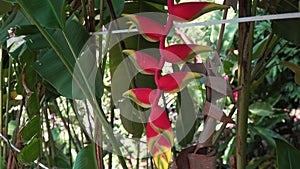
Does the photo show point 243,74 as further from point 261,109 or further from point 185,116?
point 261,109

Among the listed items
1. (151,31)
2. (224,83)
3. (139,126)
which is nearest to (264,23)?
(139,126)

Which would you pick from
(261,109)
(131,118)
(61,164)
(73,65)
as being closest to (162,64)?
(73,65)

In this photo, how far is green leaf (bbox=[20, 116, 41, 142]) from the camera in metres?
0.77

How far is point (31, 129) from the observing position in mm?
782

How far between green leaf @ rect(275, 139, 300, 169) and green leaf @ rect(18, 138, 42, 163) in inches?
15.2

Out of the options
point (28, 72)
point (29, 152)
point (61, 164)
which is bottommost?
point (61, 164)

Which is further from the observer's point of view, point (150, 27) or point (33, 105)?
point (33, 105)

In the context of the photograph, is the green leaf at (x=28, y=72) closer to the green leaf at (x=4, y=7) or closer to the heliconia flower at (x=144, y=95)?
the green leaf at (x=4, y=7)

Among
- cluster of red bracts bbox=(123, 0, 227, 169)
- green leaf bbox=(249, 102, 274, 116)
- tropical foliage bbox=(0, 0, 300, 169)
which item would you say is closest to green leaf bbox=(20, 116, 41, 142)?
tropical foliage bbox=(0, 0, 300, 169)

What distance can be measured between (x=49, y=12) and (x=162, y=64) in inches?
4.7

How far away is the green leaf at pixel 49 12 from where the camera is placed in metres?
0.43

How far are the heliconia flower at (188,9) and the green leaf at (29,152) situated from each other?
42 cm

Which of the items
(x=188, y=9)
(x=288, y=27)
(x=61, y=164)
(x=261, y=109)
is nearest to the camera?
(x=188, y=9)

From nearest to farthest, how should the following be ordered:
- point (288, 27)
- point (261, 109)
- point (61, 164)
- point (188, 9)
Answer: point (188, 9), point (288, 27), point (61, 164), point (261, 109)
